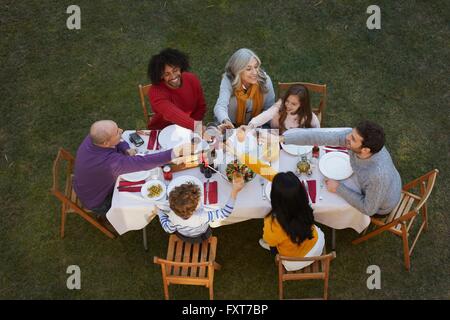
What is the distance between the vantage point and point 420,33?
6121 mm

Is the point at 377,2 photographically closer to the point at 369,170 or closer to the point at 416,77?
the point at 416,77

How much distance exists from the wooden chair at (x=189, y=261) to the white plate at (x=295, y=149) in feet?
3.48

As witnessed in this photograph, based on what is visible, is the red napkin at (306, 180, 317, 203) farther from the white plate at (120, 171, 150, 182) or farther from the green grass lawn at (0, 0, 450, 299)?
the white plate at (120, 171, 150, 182)

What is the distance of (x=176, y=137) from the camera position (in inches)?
165

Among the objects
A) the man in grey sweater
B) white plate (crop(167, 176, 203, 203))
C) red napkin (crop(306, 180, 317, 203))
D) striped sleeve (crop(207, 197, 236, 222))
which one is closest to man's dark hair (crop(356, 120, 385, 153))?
the man in grey sweater

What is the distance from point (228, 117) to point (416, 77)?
9.08 ft

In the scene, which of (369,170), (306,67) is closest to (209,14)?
(306,67)

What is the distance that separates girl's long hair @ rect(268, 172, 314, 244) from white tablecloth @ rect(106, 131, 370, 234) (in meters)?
0.29

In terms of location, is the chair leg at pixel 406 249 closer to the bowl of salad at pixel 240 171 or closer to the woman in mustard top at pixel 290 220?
the woman in mustard top at pixel 290 220

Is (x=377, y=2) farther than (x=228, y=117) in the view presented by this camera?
Yes

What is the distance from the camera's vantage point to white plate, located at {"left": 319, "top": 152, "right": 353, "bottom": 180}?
3.84 m

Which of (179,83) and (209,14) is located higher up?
(209,14)
